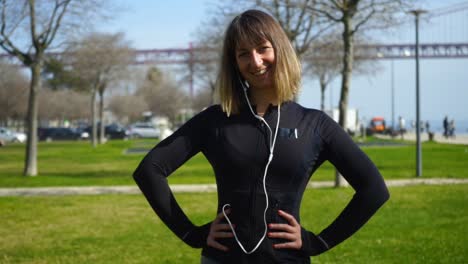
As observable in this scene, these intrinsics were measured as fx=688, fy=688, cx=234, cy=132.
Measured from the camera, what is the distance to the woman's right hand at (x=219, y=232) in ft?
8.24

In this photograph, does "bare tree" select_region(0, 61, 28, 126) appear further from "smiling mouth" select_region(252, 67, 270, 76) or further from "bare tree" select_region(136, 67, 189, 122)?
"smiling mouth" select_region(252, 67, 270, 76)

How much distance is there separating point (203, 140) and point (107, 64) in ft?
142

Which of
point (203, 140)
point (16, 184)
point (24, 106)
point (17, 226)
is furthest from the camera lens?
point (24, 106)

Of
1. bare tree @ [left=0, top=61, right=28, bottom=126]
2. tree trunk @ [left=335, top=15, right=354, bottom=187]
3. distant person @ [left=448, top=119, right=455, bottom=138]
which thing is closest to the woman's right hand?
tree trunk @ [left=335, top=15, right=354, bottom=187]

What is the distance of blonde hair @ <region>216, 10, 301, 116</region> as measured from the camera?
2605mm

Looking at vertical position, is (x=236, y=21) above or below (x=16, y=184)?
above

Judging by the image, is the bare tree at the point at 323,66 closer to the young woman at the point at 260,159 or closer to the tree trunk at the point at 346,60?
the tree trunk at the point at 346,60

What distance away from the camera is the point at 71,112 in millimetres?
91375

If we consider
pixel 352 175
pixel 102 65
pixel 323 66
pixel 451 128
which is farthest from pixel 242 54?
pixel 323 66

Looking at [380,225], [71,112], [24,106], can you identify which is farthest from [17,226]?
[71,112]

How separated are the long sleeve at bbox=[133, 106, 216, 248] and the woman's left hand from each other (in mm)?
314

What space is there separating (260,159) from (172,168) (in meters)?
0.40

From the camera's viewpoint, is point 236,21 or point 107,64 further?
point 107,64

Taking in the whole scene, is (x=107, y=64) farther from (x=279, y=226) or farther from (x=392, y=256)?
(x=279, y=226)
